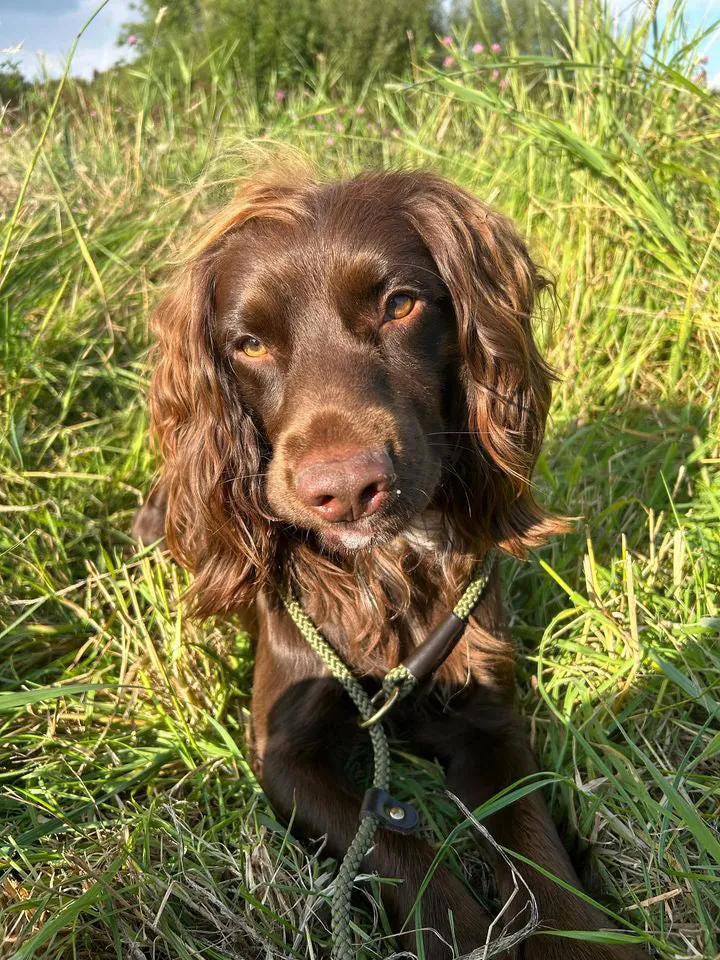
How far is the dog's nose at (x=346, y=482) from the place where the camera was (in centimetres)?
142

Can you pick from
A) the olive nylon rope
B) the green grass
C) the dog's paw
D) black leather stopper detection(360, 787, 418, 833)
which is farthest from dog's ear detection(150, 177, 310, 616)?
the dog's paw

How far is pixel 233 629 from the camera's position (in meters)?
2.47

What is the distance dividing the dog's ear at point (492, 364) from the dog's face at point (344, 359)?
0.05m

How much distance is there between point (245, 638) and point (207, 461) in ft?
2.48

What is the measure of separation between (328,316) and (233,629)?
120 centimetres

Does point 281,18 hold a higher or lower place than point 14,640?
higher

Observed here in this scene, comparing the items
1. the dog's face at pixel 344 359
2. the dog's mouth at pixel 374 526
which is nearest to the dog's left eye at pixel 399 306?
the dog's face at pixel 344 359

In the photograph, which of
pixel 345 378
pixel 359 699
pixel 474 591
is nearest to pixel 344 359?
pixel 345 378

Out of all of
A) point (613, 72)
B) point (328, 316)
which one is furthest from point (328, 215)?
point (613, 72)

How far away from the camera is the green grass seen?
1.55 metres

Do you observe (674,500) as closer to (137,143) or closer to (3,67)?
(3,67)

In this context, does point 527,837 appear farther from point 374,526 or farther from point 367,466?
point 367,466

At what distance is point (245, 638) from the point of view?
8.00 ft

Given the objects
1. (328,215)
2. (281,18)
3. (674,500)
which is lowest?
(674,500)
